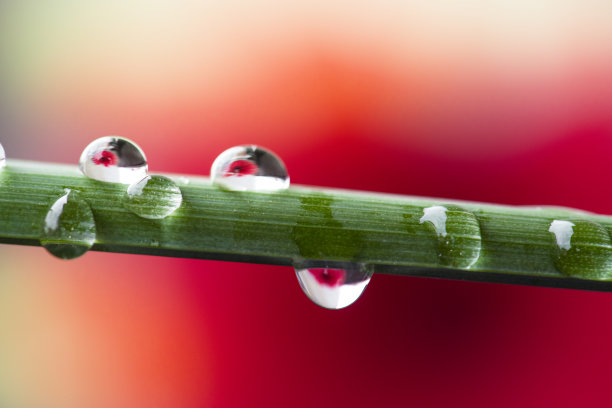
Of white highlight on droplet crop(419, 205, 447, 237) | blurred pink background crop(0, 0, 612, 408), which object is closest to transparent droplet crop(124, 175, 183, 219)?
white highlight on droplet crop(419, 205, 447, 237)

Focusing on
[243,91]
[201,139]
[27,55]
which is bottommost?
[201,139]

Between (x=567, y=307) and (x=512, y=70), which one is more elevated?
(x=512, y=70)

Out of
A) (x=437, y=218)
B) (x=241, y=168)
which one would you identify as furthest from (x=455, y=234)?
(x=241, y=168)

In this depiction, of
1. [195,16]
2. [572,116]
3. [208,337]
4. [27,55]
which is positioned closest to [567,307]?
[572,116]

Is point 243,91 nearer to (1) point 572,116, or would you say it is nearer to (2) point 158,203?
(1) point 572,116

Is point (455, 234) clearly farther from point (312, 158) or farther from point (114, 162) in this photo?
point (312, 158)

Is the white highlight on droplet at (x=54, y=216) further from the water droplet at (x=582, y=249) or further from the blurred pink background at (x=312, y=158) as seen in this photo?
the blurred pink background at (x=312, y=158)

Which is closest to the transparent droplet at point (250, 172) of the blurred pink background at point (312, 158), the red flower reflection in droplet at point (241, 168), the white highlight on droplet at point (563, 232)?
the red flower reflection in droplet at point (241, 168)
